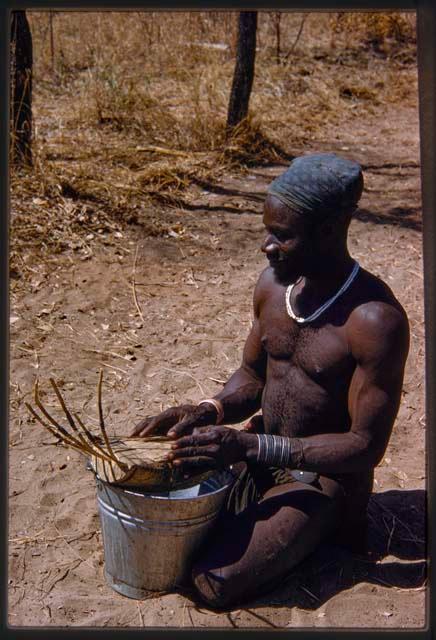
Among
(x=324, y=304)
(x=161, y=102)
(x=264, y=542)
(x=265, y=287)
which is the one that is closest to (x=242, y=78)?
(x=161, y=102)

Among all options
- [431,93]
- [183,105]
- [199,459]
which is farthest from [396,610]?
[183,105]

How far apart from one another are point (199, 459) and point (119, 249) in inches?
140

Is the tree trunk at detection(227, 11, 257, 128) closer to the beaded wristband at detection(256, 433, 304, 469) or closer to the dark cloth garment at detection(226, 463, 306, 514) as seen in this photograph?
Result: the dark cloth garment at detection(226, 463, 306, 514)

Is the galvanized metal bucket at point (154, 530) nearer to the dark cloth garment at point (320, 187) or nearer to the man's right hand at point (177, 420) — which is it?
the man's right hand at point (177, 420)

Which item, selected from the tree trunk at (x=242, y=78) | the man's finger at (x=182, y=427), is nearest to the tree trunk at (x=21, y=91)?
the tree trunk at (x=242, y=78)

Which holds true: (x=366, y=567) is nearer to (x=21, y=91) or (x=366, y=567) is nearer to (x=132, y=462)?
(x=132, y=462)

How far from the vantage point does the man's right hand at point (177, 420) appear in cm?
295

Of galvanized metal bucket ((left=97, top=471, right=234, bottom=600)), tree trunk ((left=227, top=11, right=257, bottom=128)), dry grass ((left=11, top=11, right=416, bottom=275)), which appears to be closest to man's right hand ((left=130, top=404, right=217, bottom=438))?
galvanized metal bucket ((left=97, top=471, right=234, bottom=600))

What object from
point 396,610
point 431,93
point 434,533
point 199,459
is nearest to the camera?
point 431,93

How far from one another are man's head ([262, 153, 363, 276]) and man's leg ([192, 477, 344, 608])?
30.9 inches

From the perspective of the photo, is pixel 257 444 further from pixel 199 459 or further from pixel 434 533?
pixel 434 533

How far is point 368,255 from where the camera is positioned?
6.16 meters

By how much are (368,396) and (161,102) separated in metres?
6.86

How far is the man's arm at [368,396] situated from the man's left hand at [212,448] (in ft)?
0.54
